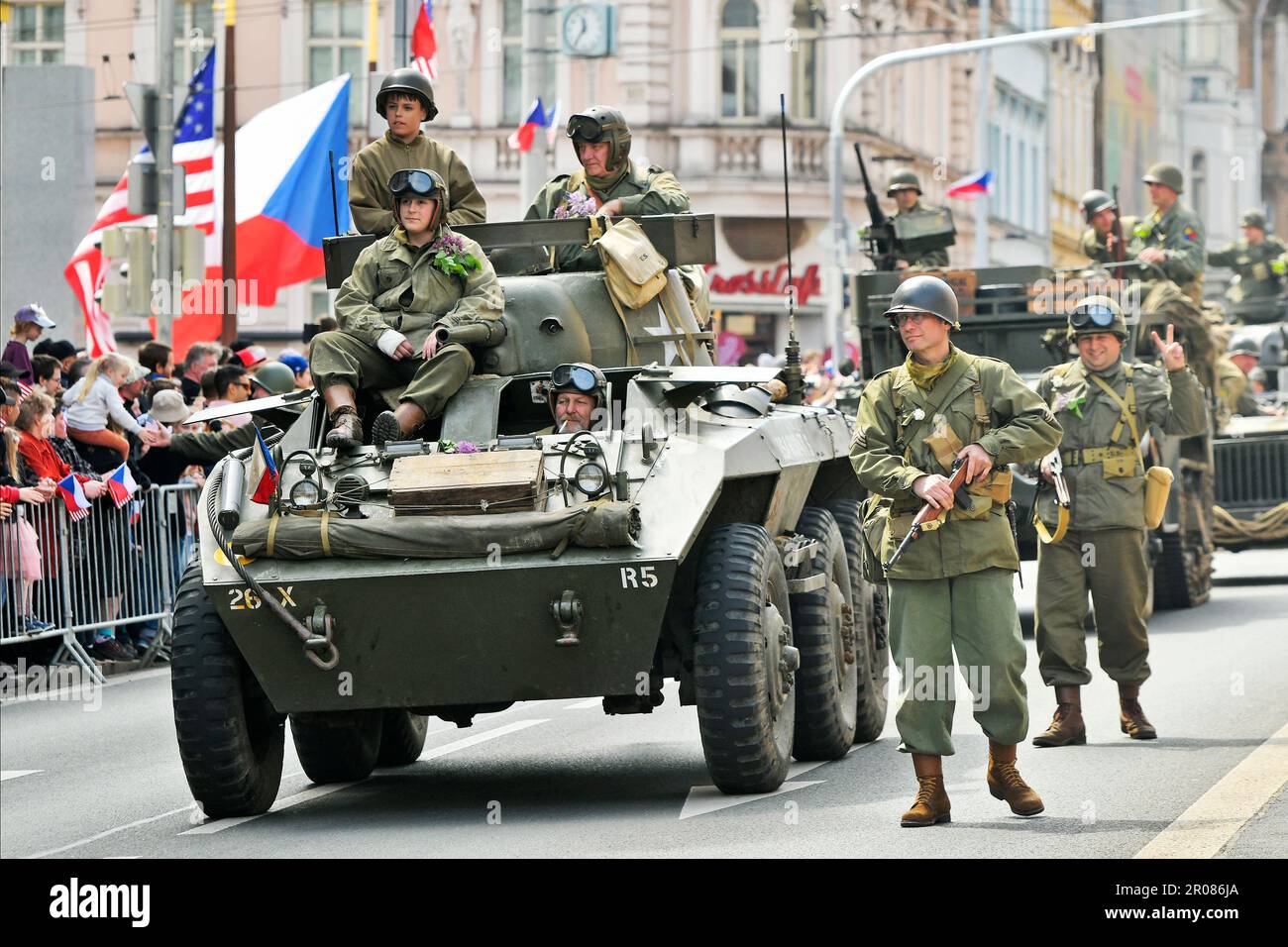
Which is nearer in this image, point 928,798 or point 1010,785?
point 928,798

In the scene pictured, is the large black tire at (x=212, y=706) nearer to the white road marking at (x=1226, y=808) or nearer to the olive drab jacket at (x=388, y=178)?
the olive drab jacket at (x=388, y=178)

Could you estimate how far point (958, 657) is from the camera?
955 cm

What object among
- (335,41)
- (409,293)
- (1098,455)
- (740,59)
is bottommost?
(1098,455)

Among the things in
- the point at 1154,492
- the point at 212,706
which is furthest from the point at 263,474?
the point at 1154,492

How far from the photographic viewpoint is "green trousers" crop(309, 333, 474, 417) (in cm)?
1084

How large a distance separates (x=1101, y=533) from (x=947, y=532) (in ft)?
8.95

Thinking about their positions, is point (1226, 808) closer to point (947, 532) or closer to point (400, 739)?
point (947, 532)

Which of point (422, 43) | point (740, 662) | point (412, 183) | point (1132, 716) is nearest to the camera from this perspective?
point (740, 662)

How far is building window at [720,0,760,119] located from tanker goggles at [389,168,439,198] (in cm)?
3121

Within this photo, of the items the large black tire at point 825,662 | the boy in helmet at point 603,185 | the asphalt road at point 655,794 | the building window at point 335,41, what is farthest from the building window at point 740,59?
the large black tire at point 825,662

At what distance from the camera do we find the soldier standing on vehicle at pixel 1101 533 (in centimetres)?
1177

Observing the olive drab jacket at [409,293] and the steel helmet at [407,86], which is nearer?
the olive drab jacket at [409,293]
